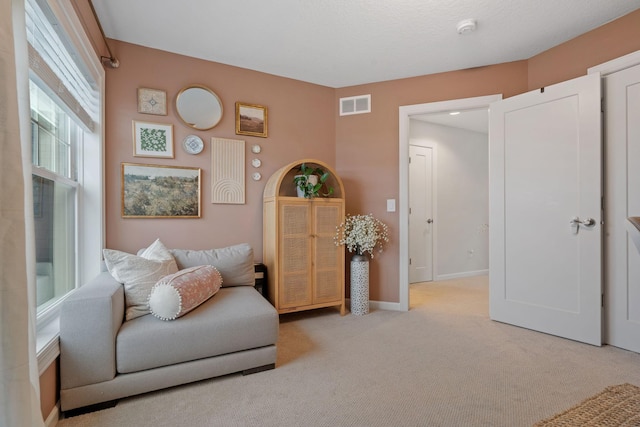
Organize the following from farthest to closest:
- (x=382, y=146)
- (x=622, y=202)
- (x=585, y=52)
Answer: (x=382, y=146), (x=585, y=52), (x=622, y=202)

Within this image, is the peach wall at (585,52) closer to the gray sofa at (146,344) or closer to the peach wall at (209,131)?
the peach wall at (209,131)

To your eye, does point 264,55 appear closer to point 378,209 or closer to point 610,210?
point 378,209

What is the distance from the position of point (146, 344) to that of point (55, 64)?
169cm

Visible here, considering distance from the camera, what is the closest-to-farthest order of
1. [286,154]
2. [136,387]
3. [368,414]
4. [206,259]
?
[368,414]
[136,387]
[206,259]
[286,154]

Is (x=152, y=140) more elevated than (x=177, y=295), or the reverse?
(x=152, y=140)

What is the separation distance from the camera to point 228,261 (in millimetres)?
2670

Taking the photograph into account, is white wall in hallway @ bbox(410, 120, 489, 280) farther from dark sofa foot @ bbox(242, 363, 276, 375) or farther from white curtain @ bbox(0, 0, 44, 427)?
white curtain @ bbox(0, 0, 44, 427)

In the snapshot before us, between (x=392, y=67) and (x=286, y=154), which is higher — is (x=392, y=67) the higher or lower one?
the higher one

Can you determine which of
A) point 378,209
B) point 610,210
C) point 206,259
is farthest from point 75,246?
point 610,210

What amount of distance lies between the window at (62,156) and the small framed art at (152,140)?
282 mm

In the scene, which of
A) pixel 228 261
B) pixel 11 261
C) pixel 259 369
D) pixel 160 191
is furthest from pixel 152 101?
pixel 259 369

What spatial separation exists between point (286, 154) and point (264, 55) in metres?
0.98

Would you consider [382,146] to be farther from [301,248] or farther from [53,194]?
[53,194]

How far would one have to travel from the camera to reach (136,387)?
174cm
